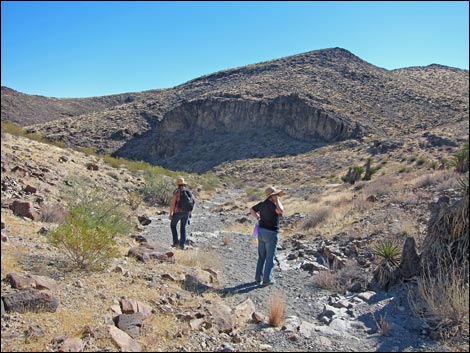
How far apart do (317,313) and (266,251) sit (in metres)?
1.62

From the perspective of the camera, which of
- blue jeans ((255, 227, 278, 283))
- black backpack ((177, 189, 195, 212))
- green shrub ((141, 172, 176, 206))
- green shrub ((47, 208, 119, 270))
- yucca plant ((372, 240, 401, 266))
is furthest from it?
green shrub ((141, 172, 176, 206))

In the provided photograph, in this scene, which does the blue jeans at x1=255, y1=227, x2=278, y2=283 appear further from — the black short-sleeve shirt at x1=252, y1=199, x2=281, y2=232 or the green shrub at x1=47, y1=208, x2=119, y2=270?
the green shrub at x1=47, y1=208, x2=119, y2=270

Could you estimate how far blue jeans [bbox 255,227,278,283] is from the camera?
23.9 ft

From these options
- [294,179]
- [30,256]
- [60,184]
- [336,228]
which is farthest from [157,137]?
[30,256]

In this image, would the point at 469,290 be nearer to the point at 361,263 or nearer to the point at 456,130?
the point at 361,263

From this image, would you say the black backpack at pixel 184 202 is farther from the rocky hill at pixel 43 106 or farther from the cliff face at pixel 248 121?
the rocky hill at pixel 43 106

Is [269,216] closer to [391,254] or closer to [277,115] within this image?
[391,254]

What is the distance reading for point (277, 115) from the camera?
55.2 m

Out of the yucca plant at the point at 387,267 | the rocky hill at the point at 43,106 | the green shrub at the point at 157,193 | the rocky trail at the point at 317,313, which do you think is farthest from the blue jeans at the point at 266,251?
the rocky hill at the point at 43,106

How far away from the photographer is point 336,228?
11.6 meters

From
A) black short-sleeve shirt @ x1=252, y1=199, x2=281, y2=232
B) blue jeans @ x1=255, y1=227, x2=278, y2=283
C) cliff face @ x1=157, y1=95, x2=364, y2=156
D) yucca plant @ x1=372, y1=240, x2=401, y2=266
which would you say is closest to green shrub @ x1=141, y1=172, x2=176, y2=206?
blue jeans @ x1=255, y1=227, x2=278, y2=283

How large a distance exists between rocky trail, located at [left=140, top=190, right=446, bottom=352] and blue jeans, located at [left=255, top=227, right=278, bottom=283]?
23 cm

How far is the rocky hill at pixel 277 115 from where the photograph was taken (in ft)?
163

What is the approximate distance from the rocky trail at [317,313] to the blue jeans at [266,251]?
232 mm
